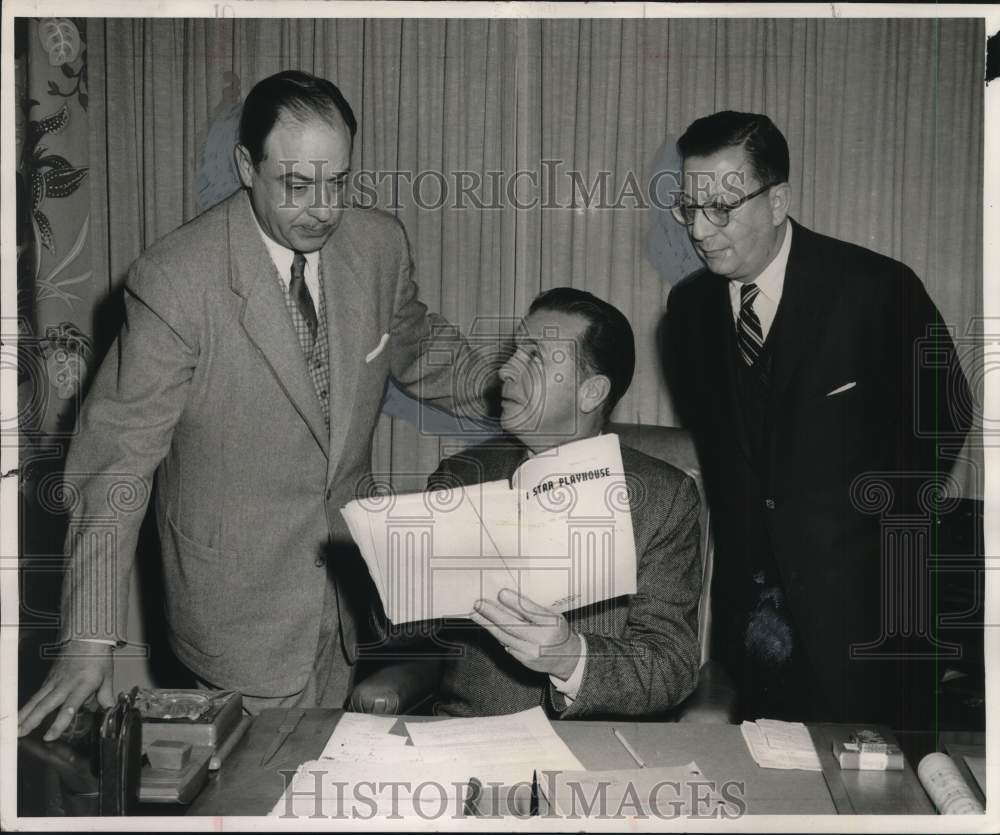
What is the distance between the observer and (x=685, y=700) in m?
2.17

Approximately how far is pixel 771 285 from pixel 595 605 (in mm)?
846

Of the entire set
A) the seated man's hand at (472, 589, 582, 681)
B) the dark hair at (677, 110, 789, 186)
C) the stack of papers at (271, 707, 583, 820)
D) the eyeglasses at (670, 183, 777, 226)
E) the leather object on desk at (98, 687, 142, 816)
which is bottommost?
the stack of papers at (271, 707, 583, 820)

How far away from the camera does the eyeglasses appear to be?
7.75 feet

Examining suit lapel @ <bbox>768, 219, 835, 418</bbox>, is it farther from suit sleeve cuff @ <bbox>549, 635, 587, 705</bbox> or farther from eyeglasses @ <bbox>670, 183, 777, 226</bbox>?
suit sleeve cuff @ <bbox>549, 635, 587, 705</bbox>

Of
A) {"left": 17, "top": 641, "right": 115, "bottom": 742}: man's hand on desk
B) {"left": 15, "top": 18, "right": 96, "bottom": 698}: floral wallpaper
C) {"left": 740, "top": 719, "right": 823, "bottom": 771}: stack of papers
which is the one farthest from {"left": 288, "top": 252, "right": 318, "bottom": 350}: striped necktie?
{"left": 740, "top": 719, "right": 823, "bottom": 771}: stack of papers

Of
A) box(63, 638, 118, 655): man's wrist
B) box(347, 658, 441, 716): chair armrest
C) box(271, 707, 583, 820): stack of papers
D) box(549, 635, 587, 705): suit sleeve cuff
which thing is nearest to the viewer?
box(271, 707, 583, 820): stack of papers

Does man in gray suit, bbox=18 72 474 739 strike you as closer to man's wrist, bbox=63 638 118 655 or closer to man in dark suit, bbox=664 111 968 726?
man's wrist, bbox=63 638 118 655

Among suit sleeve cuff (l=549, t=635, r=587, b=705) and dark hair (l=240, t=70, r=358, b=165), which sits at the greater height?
dark hair (l=240, t=70, r=358, b=165)

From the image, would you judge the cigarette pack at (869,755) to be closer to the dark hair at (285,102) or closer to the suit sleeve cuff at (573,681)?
the suit sleeve cuff at (573,681)

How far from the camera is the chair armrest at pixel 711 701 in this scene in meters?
2.12

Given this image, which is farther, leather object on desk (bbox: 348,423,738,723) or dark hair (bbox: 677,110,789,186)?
dark hair (bbox: 677,110,789,186)

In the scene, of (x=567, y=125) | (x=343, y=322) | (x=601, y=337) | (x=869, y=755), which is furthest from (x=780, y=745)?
(x=567, y=125)

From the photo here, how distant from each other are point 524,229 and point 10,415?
1219mm

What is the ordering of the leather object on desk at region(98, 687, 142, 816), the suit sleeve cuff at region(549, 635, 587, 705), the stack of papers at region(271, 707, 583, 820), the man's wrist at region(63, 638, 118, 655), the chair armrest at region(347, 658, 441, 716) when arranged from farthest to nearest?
the man's wrist at region(63, 638, 118, 655)
the chair armrest at region(347, 658, 441, 716)
the suit sleeve cuff at region(549, 635, 587, 705)
the stack of papers at region(271, 707, 583, 820)
the leather object on desk at region(98, 687, 142, 816)
